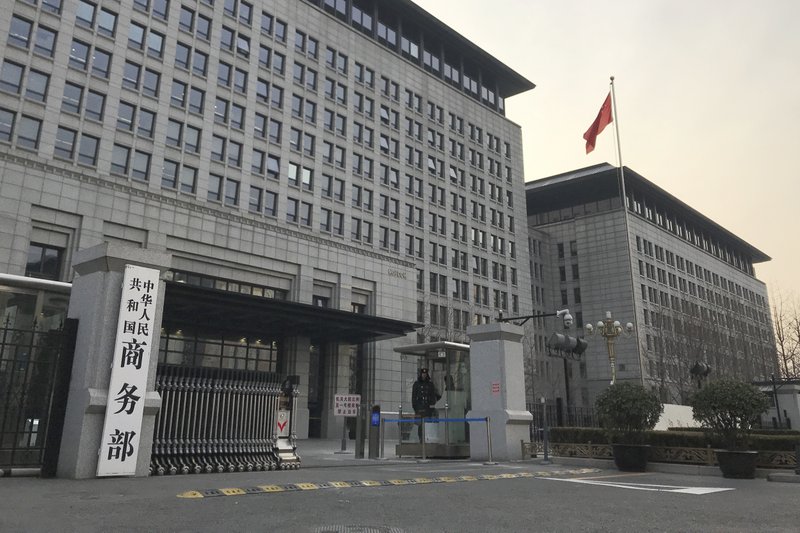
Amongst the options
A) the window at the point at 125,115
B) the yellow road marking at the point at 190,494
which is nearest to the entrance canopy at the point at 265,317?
the window at the point at 125,115

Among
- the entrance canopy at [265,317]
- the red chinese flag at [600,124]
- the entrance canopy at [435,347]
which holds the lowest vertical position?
the entrance canopy at [435,347]

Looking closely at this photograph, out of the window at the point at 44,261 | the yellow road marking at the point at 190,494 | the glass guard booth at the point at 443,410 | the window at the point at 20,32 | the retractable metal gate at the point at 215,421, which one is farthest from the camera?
the window at the point at 20,32

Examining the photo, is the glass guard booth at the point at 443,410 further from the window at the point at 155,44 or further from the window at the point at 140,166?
the window at the point at 155,44

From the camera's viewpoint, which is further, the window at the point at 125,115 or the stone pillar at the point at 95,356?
the window at the point at 125,115

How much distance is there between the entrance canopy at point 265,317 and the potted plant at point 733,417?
2284 cm

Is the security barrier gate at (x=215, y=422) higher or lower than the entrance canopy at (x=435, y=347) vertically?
lower

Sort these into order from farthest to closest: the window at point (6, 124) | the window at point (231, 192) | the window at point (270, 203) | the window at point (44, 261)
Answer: the window at point (270, 203) → the window at point (231, 192) → the window at point (6, 124) → the window at point (44, 261)

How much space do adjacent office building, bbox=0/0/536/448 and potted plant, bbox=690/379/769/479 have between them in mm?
22950

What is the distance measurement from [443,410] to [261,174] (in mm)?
26011

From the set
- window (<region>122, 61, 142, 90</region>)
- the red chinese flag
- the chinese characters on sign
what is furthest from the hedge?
window (<region>122, 61, 142, 90</region>)

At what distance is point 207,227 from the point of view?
3653 cm

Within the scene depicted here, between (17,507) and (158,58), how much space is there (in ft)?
118

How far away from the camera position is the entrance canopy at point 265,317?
99.2 feet

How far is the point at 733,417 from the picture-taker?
14242mm
